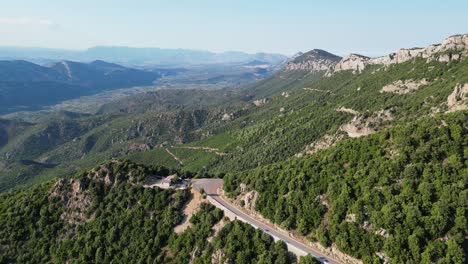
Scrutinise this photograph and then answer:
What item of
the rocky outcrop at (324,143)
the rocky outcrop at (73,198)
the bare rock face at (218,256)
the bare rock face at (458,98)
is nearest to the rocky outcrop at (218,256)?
the bare rock face at (218,256)

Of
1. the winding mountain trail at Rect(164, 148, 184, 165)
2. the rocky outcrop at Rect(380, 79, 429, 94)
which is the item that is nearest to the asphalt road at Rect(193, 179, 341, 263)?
the rocky outcrop at Rect(380, 79, 429, 94)

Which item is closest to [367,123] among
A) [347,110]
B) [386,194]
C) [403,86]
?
[347,110]

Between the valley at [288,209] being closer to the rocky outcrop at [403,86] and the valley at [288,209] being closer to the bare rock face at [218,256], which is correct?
the bare rock face at [218,256]

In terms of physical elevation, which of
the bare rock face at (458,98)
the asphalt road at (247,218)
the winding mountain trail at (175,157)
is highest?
the bare rock face at (458,98)

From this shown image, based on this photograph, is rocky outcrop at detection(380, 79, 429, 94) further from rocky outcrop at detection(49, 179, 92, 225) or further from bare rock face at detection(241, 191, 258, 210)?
rocky outcrop at detection(49, 179, 92, 225)

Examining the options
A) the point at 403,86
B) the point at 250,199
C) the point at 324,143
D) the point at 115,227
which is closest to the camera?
the point at 250,199

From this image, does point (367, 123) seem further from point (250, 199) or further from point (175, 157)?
point (175, 157)

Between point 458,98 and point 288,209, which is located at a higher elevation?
point 458,98
